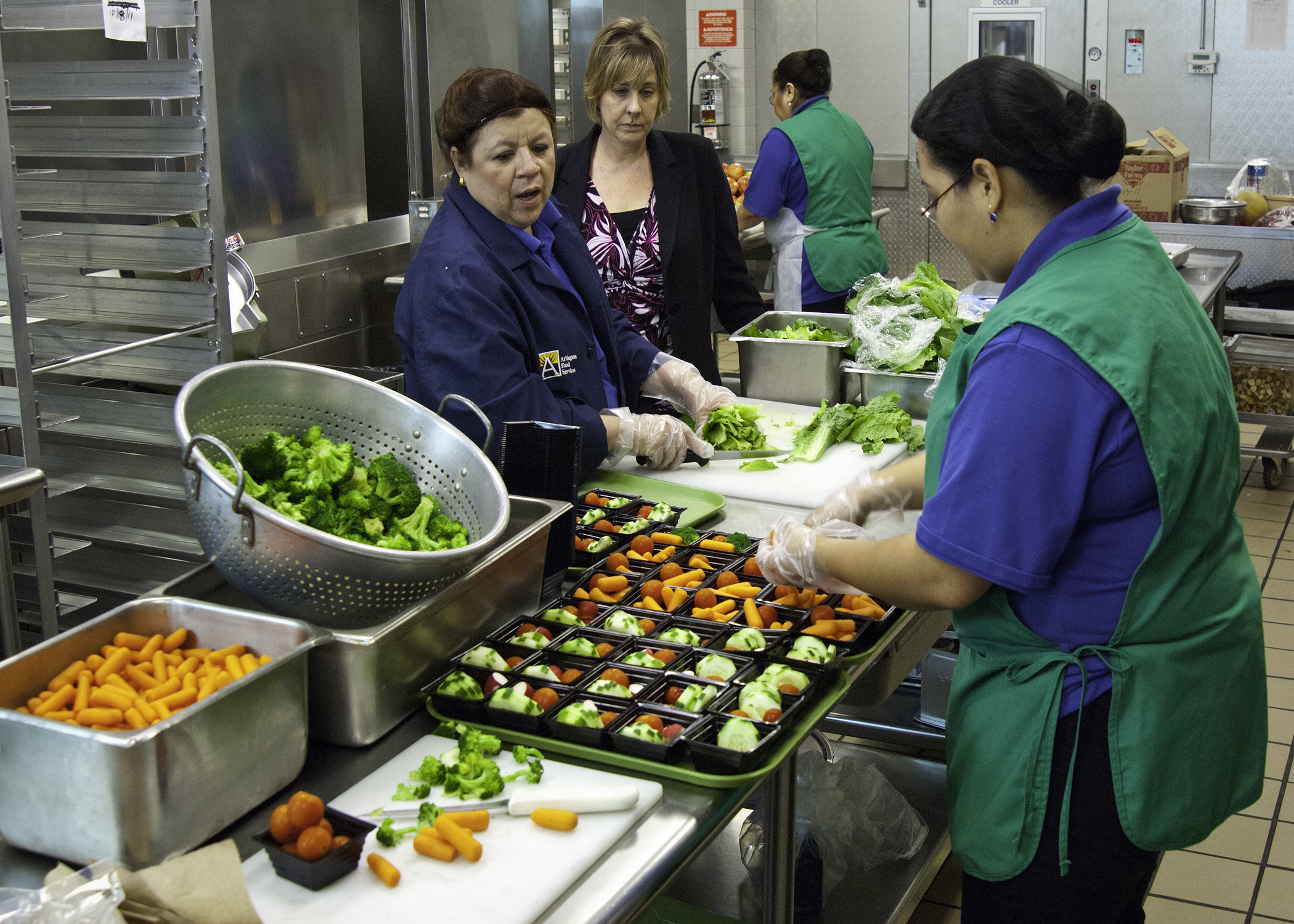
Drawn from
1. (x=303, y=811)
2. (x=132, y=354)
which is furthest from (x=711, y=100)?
(x=303, y=811)

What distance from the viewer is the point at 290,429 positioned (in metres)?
1.94

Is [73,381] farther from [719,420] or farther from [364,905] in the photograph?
[364,905]

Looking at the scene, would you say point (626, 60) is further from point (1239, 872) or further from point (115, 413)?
point (1239, 872)

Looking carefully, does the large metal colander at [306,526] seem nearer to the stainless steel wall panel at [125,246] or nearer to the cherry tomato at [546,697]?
the cherry tomato at [546,697]

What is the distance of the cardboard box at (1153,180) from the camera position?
6.41 metres

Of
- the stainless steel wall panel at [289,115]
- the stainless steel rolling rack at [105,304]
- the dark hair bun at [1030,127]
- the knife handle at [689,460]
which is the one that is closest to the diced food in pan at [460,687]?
the dark hair bun at [1030,127]

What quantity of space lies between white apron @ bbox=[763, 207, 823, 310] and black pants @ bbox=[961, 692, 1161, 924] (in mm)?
3801

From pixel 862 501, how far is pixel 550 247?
1.01 m

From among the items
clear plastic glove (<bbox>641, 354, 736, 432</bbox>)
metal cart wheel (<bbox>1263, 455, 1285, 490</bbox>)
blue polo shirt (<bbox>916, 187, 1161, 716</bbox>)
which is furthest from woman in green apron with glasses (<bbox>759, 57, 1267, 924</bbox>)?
metal cart wheel (<bbox>1263, 455, 1285, 490</bbox>)

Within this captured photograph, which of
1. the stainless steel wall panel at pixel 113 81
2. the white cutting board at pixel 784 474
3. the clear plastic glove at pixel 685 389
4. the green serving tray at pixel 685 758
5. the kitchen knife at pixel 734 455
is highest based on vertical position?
the stainless steel wall panel at pixel 113 81

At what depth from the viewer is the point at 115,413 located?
3.14 m

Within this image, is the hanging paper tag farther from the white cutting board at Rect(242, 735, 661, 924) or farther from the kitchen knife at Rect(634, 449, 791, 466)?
the white cutting board at Rect(242, 735, 661, 924)

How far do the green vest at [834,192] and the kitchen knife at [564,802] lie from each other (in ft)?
13.5

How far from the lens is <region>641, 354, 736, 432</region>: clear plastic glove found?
10.2ft
